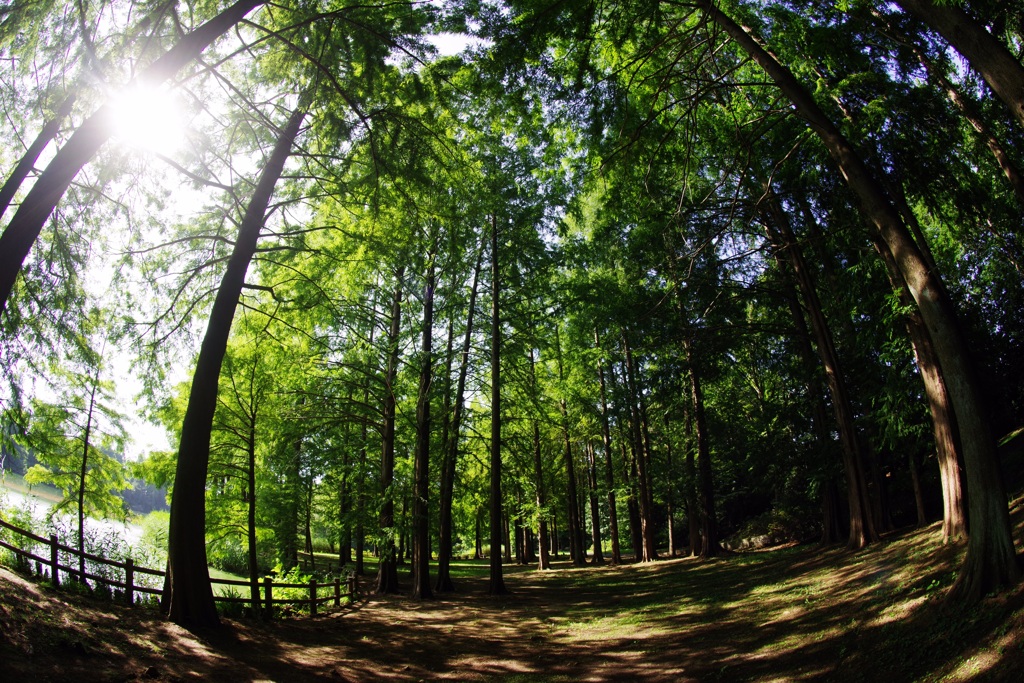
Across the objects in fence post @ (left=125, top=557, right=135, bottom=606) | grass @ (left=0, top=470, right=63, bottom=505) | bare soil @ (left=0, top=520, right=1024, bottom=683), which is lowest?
bare soil @ (left=0, top=520, right=1024, bottom=683)

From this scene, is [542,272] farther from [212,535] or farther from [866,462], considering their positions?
[212,535]

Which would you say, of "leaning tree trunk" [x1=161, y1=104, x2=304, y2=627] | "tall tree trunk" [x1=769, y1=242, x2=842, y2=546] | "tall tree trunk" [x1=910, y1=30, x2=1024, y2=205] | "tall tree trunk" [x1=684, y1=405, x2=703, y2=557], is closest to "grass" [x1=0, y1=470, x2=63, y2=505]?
"leaning tree trunk" [x1=161, y1=104, x2=304, y2=627]

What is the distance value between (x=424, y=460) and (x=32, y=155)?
10.8m

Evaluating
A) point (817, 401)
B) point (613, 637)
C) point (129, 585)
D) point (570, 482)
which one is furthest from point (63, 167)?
point (570, 482)

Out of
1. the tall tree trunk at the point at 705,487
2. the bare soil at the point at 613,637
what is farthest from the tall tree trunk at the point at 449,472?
the tall tree trunk at the point at 705,487

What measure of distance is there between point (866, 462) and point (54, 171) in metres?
16.7

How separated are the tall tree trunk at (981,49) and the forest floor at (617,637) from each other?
13.9 feet

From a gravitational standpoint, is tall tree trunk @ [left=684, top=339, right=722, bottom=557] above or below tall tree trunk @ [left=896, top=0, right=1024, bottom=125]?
below

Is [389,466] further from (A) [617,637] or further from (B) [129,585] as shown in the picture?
(A) [617,637]

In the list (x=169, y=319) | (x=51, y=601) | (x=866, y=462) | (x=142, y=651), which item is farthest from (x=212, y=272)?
(x=866, y=462)

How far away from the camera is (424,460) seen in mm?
14875

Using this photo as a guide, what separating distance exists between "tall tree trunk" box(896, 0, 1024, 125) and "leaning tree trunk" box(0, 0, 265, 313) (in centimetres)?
688

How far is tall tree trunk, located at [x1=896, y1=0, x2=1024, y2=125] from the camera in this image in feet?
13.9

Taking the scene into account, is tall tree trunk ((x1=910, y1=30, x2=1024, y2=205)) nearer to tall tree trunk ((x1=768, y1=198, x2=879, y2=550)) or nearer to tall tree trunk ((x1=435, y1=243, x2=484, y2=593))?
tall tree trunk ((x1=768, y1=198, x2=879, y2=550))
